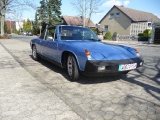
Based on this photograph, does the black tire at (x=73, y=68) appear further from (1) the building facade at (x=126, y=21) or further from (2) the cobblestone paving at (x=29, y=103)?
(1) the building facade at (x=126, y=21)

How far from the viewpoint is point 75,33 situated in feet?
16.1

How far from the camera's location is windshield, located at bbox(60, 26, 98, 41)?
4752 millimetres

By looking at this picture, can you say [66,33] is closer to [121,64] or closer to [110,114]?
[121,64]

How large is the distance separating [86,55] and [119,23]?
37.7m

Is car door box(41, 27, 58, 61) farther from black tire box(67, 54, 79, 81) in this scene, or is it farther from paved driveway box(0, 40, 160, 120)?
black tire box(67, 54, 79, 81)

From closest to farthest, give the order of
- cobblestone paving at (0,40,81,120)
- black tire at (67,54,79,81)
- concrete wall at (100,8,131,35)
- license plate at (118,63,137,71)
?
1. cobblestone paving at (0,40,81,120)
2. license plate at (118,63,137,71)
3. black tire at (67,54,79,81)
4. concrete wall at (100,8,131,35)

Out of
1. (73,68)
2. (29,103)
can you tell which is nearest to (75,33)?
(73,68)

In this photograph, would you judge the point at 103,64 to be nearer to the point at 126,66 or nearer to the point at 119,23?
the point at 126,66

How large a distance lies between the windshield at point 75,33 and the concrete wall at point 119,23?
112 feet

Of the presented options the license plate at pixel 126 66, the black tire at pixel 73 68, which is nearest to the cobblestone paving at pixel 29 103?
the black tire at pixel 73 68

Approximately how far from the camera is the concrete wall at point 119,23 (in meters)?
37.0

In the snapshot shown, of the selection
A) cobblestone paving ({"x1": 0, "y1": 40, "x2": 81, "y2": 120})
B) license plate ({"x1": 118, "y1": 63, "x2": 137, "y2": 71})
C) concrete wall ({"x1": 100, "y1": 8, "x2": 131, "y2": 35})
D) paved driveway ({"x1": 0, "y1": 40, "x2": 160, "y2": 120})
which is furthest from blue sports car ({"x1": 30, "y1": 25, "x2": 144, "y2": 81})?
concrete wall ({"x1": 100, "y1": 8, "x2": 131, "y2": 35})

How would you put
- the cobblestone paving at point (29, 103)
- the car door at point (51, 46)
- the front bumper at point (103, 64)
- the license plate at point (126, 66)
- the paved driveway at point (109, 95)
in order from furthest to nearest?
the car door at point (51, 46), the license plate at point (126, 66), the front bumper at point (103, 64), the paved driveway at point (109, 95), the cobblestone paving at point (29, 103)

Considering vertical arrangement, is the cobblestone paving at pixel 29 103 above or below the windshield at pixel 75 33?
below
